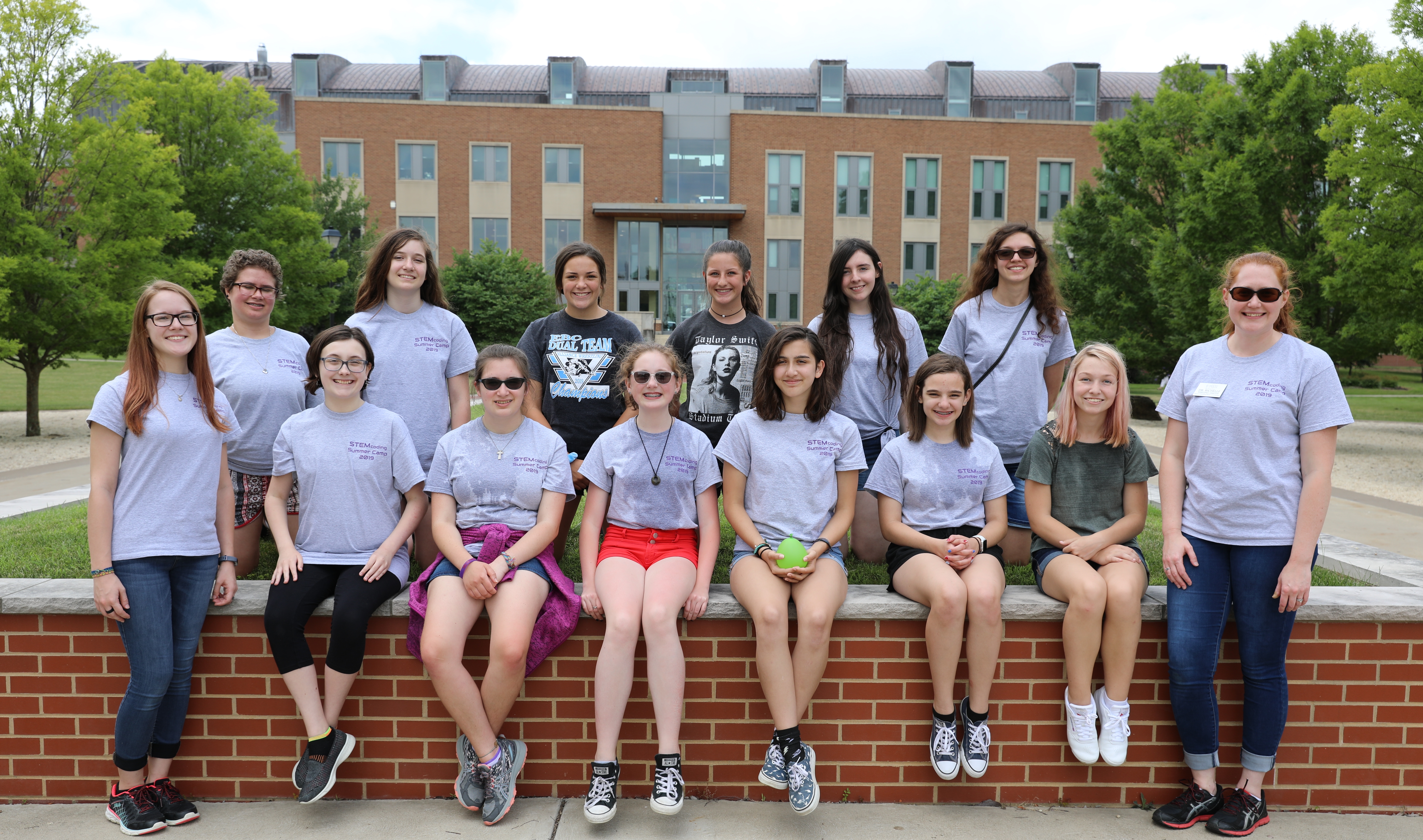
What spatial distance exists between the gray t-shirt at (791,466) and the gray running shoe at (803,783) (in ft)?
2.76

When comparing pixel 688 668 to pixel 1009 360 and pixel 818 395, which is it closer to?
pixel 818 395

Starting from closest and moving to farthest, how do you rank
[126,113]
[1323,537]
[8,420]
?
[1323,537], [126,113], [8,420]

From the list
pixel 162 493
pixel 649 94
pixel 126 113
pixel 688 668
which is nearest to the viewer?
pixel 162 493

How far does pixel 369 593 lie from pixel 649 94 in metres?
47.4

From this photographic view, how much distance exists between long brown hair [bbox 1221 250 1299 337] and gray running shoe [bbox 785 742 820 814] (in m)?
2.30

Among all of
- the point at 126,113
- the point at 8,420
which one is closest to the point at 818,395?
the point at 126,113

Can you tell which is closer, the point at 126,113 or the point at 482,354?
the point at 482,354

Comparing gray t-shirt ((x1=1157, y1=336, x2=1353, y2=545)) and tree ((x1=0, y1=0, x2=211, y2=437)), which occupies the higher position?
tree ((x1=0, y1=0, x2=211, y2=437))

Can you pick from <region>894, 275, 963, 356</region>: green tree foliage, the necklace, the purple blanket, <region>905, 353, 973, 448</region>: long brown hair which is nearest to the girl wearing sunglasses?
<region>905, 353, 973, 448</region>: long brown hair

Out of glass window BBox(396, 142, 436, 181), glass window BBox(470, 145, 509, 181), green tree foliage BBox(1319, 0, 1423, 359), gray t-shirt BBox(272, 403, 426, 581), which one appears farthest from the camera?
glass window BBox(470, 145, 509, 181)

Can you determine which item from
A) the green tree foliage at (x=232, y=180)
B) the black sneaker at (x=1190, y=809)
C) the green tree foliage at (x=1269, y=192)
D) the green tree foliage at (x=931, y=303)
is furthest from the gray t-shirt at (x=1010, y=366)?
the green tree foliage at (x=931, y=303)

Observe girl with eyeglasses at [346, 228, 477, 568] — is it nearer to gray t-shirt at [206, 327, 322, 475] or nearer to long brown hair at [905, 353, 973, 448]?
gray t-shirt at [206, 327, 322, 475]

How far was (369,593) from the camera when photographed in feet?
10.9

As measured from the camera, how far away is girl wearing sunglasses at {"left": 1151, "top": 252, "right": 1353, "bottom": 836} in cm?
317
